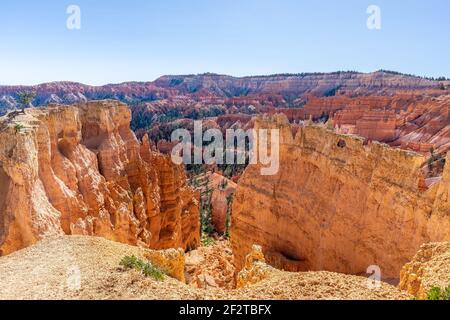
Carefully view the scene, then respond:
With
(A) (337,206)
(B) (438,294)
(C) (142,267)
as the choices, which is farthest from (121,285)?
(A) (337,206)

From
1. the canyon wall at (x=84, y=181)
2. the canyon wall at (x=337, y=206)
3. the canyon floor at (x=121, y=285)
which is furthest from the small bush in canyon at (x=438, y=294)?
the canyon wall at (x=84, y=181)

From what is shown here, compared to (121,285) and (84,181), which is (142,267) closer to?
(121,285)

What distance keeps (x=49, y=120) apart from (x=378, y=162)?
49.9 ft

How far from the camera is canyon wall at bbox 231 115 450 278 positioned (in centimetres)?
1420

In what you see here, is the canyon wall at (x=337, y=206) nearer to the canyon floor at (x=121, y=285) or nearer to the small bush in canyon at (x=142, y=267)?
the canyon floor at (x=121, y=285)

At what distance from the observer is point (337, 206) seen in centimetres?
1811

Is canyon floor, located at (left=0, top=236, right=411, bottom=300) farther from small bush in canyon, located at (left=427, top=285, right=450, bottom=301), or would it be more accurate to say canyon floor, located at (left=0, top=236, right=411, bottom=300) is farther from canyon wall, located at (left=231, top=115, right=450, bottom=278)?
canyon wall, located at (left=231, top=115, right=450, bottom=278)

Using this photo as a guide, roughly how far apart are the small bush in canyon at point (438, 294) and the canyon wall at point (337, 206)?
5.44 m

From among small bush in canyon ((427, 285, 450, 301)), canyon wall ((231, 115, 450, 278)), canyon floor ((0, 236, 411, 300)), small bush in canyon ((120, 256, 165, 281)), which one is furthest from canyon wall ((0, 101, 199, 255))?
small bush in canyon ((427, 285, 450, 301))

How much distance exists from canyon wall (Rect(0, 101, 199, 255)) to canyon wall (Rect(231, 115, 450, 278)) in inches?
269

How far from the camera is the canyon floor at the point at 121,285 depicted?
809 centimetres
